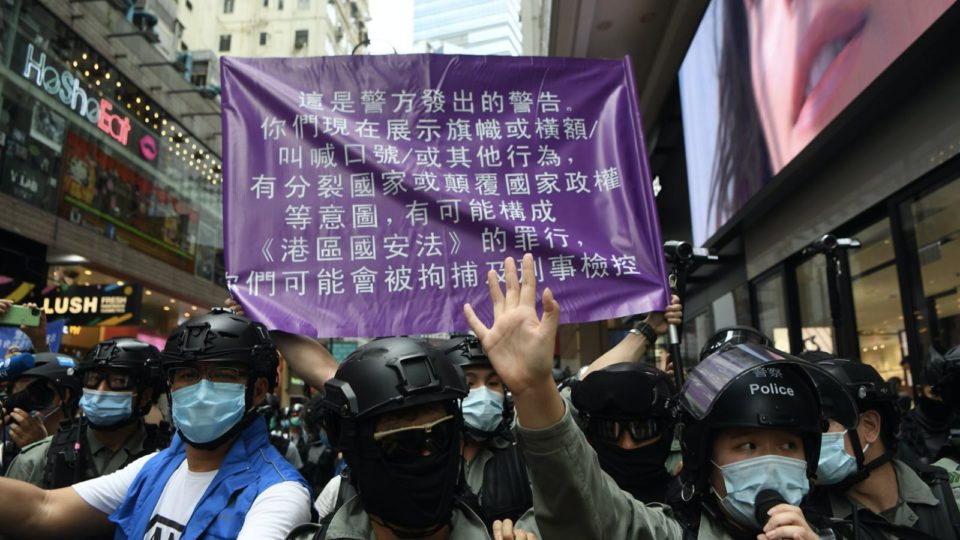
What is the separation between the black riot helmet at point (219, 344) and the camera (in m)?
2.68

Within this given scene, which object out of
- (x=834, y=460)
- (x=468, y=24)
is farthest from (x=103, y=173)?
(x=468, y=24)

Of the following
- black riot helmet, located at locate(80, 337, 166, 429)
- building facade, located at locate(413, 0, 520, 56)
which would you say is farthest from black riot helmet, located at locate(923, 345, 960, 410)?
building facade, located at locate(413, 0, 520, 56)

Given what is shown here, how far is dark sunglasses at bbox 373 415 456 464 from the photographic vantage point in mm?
1985

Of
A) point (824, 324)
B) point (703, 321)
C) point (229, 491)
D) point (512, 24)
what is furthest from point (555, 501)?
point (512, 24)

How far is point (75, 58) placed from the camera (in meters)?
15.2

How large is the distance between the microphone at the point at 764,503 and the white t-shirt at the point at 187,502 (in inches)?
60.1

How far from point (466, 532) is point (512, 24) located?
299 ft

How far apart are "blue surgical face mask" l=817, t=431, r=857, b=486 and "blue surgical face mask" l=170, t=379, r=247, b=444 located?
2.44 metres

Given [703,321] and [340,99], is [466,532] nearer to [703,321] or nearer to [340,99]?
[340,99]

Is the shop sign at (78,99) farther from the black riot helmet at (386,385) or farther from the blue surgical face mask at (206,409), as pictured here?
the black riot helmet at (386,385)

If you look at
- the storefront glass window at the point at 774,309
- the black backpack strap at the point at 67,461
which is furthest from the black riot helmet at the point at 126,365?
the storefront glass window at the point at 774,309

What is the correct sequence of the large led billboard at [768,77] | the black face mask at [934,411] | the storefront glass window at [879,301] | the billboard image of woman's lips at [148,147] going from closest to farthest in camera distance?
the black face mask at [934,411] < the large led billboard at [768,77] < the storefront glass window at [879,301] < the billboard image of woman's lips at [148,147]

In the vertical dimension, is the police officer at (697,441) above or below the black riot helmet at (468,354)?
below

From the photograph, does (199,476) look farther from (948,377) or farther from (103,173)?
(103,173)
